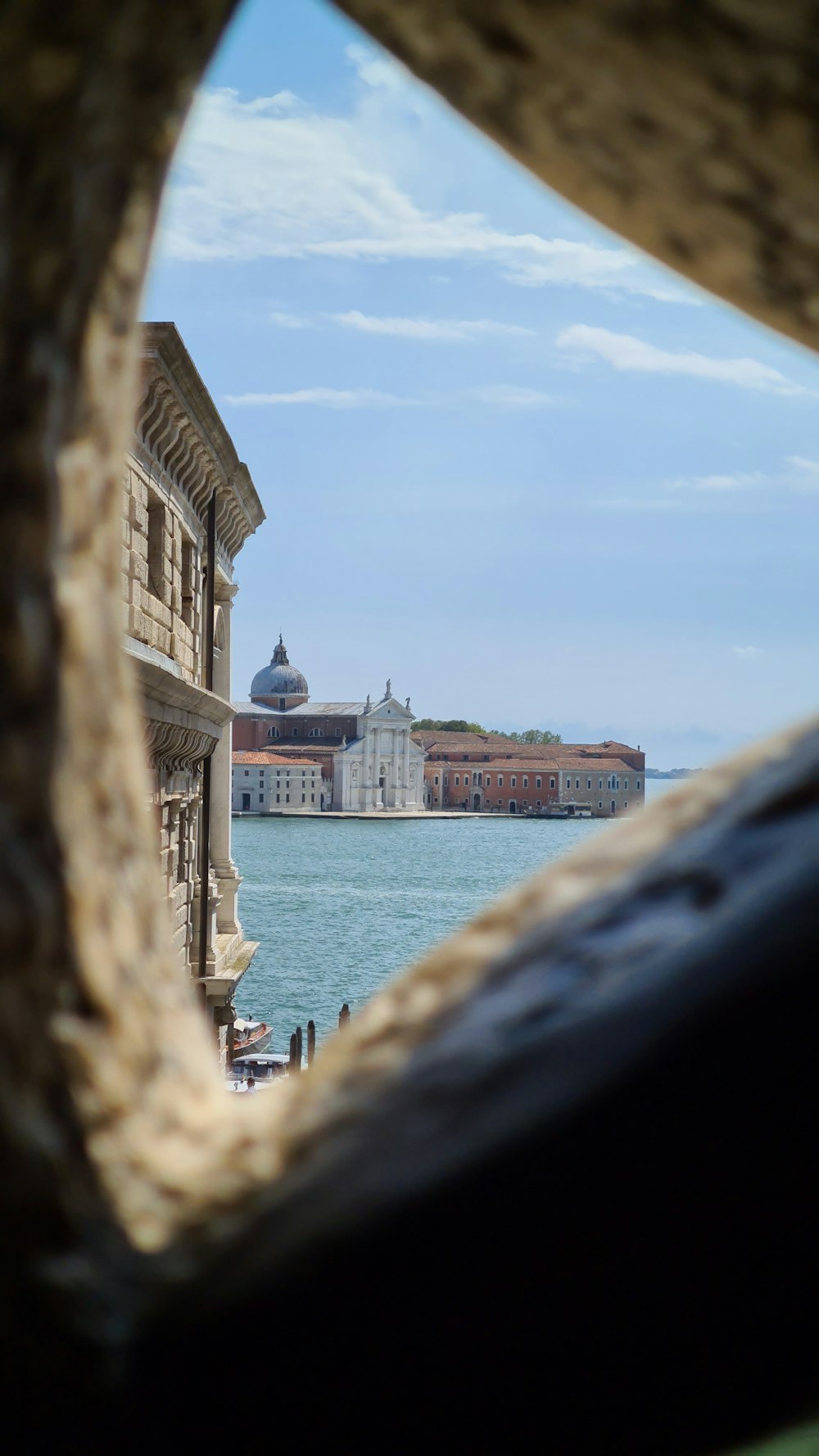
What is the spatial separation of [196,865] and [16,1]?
13.4 m

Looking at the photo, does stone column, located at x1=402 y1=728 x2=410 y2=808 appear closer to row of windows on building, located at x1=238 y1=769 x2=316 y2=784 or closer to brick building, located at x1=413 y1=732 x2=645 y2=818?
brick building, located at x1=413 y1=732 x2=645 y2=818

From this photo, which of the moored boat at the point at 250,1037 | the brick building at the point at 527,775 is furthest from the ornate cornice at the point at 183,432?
the brick building at the point at 527,775

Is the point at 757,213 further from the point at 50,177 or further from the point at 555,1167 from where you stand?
the point at 555,1167

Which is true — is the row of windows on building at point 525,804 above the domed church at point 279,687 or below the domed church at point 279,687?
below

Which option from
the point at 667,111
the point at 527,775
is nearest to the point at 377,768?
the point at 527,775

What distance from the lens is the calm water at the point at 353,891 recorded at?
30.0 meters

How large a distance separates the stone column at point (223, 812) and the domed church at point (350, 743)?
8264 centimetres

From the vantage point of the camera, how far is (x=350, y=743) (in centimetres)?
10331

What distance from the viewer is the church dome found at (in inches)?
4358

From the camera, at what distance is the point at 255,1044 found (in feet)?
70.3

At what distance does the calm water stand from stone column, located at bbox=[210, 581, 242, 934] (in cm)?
610

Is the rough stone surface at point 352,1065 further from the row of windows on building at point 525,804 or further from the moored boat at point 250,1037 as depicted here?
the row of windows on building at point 525,804

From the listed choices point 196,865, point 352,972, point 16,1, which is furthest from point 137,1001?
point 352,972

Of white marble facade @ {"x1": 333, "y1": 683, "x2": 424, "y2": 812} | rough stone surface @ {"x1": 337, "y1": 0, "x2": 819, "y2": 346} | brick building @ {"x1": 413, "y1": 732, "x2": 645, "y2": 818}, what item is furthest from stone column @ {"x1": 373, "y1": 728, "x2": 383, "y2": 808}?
rough stone surface @ {"x1": 337, "y1": 0, "x2": 819, "y2": 346}
